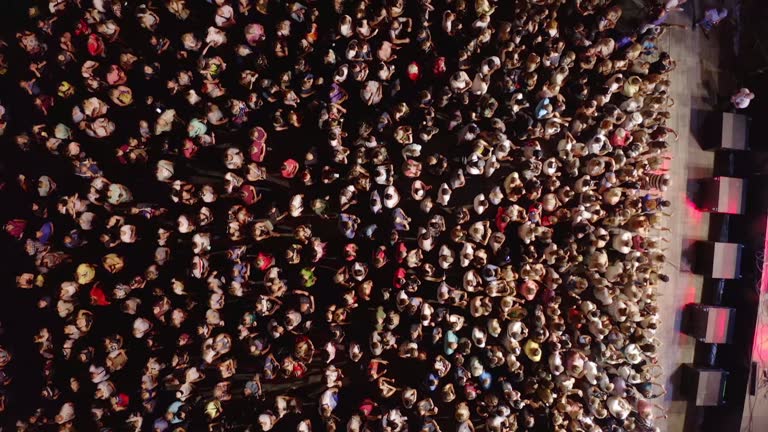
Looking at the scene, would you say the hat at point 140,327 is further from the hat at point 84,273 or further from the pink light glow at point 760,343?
the pink light glow at point 760,343

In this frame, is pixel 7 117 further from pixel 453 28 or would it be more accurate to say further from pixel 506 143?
pixel 506 143

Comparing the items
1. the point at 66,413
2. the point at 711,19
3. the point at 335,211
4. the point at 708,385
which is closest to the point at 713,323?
the point at 708,385

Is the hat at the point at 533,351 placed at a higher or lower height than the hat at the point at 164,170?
lower

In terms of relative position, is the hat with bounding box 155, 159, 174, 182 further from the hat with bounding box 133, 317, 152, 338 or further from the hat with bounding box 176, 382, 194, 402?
the hat with bounding box 176, 382, 194, 402

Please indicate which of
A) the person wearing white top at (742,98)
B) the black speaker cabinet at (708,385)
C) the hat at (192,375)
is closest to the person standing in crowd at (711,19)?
the person wearing white top at (742,98)

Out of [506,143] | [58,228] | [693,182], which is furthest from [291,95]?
[693,182]

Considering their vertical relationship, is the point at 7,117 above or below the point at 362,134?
above
